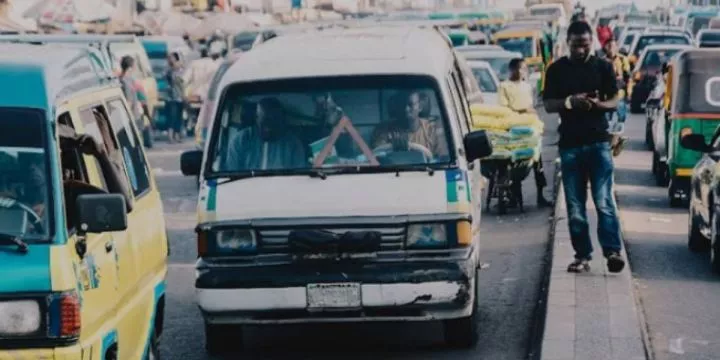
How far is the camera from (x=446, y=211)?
34.5 ft

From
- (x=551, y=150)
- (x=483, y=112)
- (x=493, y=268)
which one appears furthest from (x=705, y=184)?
(x=551, y=150)

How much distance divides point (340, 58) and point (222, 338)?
1.91 m

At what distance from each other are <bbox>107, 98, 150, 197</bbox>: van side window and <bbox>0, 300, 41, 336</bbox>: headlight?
2.32 meters

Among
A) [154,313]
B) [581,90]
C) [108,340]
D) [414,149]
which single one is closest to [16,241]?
[108,340]

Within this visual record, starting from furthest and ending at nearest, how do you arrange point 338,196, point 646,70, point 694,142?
1. point 646,70
2. point 694,142
3. point 338,196

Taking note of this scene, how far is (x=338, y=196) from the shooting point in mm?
10586

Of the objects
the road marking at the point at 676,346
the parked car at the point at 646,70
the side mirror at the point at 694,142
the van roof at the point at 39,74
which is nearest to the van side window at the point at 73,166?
the van roof at the point at 39,74

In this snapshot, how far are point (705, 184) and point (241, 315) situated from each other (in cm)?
586

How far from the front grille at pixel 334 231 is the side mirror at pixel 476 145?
1011 mm

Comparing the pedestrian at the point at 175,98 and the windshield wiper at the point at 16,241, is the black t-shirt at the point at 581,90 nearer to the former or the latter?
the windshield wiper at the point at 16,241

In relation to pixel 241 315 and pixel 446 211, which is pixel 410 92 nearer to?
pixel 446 211

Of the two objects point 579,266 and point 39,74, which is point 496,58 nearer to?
point 579,266

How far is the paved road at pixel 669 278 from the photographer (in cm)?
1109

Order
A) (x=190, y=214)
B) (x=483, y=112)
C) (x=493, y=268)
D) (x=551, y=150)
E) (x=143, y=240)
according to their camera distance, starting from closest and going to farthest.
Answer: (x=143, y=240) → (x=493, y=268) → (x=483, y=112) → (x=190, y=214) → (x=551, y=150)
